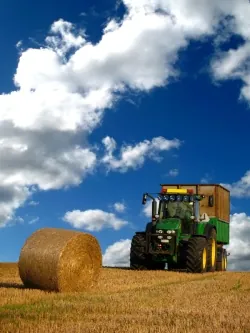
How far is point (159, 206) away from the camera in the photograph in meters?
22.2

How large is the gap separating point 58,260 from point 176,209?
33.8 feet

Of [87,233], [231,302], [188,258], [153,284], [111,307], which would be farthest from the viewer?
[188,258]

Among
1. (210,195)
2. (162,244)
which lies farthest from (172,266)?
(210,195)

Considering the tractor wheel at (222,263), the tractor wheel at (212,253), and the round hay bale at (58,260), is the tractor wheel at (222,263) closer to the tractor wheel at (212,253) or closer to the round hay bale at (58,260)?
the tractor wheel at (212,253)

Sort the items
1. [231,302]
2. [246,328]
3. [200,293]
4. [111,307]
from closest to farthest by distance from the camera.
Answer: [246,328], [111,307], [231,302], [200,293]

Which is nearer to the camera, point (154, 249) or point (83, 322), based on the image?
point (83, 322)

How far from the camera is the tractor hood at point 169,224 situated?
20641mm

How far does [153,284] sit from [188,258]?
226 inches

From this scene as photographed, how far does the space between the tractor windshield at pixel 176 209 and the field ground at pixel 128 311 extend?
330 inches

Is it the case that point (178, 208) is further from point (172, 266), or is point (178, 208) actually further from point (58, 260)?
point (58, 260)

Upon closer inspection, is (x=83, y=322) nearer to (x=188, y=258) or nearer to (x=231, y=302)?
(x=231, y=302)

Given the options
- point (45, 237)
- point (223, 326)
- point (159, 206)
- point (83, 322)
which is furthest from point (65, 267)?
point (159, 206)

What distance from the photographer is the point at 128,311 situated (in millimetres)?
9070

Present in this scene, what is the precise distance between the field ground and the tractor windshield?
27.5ft
